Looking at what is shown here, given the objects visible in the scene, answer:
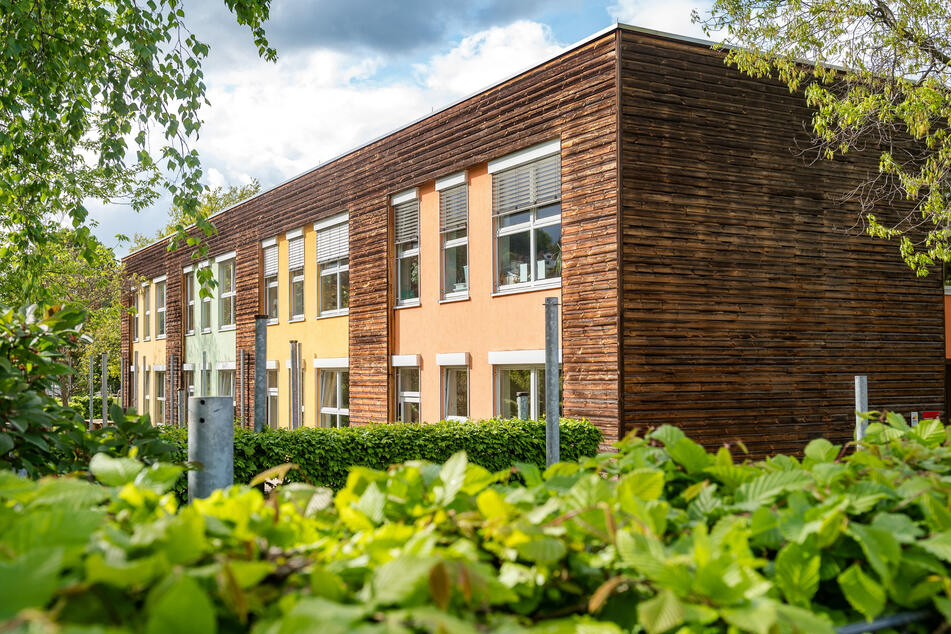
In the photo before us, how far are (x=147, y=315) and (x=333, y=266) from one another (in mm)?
15726

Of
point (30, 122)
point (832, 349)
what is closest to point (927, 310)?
point (832, 349)

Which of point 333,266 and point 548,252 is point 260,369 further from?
point 333,266

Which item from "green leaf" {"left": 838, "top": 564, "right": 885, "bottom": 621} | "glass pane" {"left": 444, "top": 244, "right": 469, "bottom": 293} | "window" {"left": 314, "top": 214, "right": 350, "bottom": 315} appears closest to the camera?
"green leaf" {"left": 838, "top": 564, "right": 885, "bottom": 621}

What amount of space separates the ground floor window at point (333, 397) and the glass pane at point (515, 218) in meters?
6.11

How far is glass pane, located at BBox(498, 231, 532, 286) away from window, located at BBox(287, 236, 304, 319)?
7.75 meters

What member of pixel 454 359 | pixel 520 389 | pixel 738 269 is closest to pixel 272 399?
pixel 454 359

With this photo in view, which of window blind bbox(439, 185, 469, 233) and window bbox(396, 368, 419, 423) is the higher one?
window blind bbox(439, 185, 469, 233)

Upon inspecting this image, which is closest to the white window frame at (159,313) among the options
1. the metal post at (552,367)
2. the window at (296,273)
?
the window at (296,273)

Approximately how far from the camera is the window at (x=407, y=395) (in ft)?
51.3

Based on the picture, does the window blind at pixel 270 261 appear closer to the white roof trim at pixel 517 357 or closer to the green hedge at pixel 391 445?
the white roof trim at pixel 517 357

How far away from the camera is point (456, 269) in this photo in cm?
1457

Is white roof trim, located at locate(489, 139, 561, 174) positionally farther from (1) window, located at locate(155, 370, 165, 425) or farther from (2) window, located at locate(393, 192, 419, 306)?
(1) window, located at locate(155, 370, 165, 425)

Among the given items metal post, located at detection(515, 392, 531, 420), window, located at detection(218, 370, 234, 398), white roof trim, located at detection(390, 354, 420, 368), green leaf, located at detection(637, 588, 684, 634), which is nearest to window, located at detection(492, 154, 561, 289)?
metal post, located at detection(515, 392, 531, 420)

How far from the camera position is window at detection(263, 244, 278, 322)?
2138 cm
